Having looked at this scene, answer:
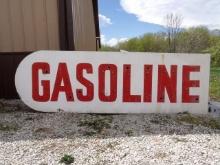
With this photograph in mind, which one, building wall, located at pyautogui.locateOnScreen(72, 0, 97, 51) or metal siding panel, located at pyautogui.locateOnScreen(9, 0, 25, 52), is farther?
building wall, located at pyautogui.locateOnScreen(72, 0, 97, 51)

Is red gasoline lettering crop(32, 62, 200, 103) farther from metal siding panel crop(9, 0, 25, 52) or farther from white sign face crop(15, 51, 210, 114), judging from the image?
metal siding panel crop(9, 0, 25, 52)

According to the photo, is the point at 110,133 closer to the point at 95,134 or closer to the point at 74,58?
the point at 95,134

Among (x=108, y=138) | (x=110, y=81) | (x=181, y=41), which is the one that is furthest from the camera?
(x=181, y=41)

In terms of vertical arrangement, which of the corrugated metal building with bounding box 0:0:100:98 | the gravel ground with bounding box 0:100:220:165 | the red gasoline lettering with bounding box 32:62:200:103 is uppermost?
the corrugated metal building with bounding box 0:0:100:98

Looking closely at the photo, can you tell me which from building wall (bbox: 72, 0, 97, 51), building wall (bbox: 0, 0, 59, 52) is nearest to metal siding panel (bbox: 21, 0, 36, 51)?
building wall (bbox: 0, 0, 59, 52)

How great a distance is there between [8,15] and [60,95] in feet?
7.63

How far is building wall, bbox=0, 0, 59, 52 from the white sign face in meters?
1.44

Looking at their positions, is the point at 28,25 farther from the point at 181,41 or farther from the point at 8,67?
the point at 181,41

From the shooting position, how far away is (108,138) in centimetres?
430

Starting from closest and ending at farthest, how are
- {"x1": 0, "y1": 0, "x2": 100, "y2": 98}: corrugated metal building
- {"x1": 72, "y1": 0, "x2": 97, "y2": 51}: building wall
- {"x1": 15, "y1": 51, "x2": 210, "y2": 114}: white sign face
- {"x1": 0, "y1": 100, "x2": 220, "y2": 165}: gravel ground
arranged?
{"x1": 0, "y1": 100, "x2": 220, "y2": 165}: gravel ground, {"x1": 15, "y1": 51, "x2": 210, "y2": 114}: white sign face, {"x1": 0, "y1": 0, "x2": 100, "y2": 98}: corrugated metal building, {"x1": 72, "y1": 0, "x2": 97, "y2": 51}: building wall

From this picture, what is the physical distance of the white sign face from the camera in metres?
5.39

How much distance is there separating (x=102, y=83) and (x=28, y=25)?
2.31m

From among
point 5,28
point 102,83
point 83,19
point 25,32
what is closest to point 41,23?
point 25,32

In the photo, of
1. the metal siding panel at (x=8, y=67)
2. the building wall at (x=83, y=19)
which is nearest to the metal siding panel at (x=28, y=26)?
the metal siding panel at (x=8, y=67)
